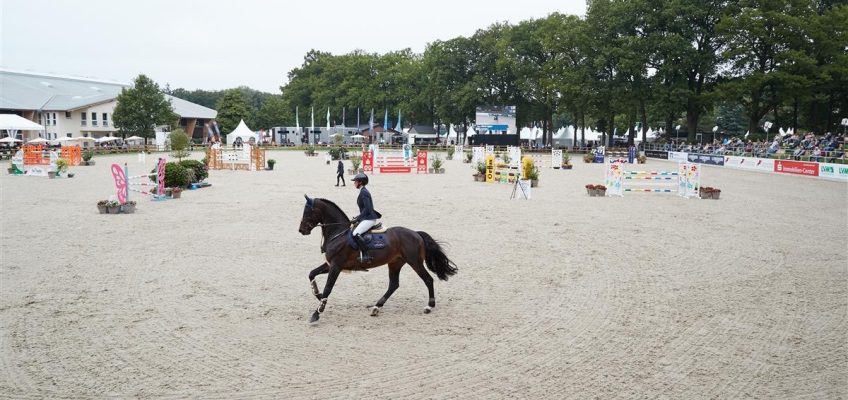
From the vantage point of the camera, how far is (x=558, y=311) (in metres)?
8.88

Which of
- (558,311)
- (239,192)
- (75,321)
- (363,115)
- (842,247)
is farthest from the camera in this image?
(363,115)

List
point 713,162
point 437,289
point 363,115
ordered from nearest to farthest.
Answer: point 437,289, point 713,162, point 363,115

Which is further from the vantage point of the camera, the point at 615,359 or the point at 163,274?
the point at 163,274

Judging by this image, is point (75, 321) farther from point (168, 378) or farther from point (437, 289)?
point (437, 289)

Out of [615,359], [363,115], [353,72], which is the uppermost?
[353,72]

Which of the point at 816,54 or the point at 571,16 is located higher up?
the point at 571,16

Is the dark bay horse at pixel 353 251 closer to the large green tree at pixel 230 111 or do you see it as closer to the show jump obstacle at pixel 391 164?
the show jump obstacle at pixel 391 164

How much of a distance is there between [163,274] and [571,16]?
A: 6255 cm

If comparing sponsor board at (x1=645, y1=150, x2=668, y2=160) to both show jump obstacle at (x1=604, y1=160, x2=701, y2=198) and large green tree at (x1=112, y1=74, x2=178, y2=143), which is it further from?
large green tree at (x1=112, y1=74, x2=178, y2=143)

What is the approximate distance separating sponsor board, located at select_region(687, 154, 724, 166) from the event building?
6027cm

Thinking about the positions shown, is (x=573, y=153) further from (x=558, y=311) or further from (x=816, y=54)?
(x=558, y=311)

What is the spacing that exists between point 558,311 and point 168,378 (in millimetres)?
5408

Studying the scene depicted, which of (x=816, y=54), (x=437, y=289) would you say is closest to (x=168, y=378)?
(x=437, y=289)

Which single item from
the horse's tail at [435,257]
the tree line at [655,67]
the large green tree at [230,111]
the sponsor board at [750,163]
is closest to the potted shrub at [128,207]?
the horse's tail at [435,257]
